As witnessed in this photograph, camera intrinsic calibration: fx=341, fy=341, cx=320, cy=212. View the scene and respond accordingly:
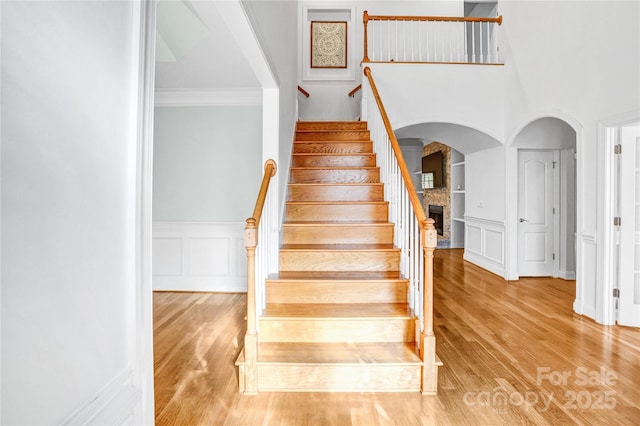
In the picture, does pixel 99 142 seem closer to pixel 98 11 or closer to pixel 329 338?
pixel 98 11

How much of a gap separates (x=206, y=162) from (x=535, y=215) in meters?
4.97

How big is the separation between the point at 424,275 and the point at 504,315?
1892 millimetres

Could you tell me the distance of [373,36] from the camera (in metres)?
5.87

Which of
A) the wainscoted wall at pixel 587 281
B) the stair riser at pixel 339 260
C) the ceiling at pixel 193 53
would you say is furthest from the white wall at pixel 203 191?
the wainscoted wall at pixel 587 281

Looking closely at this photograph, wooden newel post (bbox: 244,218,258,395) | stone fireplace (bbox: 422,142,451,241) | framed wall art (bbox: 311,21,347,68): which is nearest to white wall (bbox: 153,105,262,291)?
wooden newel post (bbox: 244,218,258,395)

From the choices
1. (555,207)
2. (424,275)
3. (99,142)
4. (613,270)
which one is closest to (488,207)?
(555,207)

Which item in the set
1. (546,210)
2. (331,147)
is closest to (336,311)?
(331,147)

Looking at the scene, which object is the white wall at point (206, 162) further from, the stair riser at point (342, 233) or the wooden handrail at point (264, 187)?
the wooden handrail at point (264, 187)

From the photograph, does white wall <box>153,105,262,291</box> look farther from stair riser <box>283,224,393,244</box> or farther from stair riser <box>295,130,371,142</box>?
stair riser <box>283,224,393,244</box>

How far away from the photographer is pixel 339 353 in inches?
91.5

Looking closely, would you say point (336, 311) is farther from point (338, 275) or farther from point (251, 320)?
point (251, 320)

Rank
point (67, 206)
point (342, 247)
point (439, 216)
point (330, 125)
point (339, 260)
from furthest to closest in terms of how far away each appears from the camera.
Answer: point (439, 216)
point (330, 125)
point (342, 247)
point (339, 260)
point (67, 206)

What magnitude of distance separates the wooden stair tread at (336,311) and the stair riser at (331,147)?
2254mm

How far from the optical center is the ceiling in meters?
2.92
